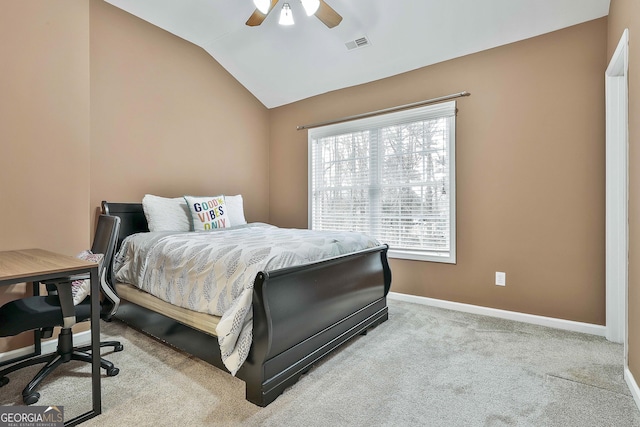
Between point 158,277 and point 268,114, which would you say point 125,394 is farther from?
point 268,114

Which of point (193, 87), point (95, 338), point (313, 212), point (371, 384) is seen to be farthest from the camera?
point (313, 212)

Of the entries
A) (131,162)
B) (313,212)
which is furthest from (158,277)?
(313,212)

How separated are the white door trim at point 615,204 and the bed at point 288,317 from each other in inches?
66.6

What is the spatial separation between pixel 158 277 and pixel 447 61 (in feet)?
10.9

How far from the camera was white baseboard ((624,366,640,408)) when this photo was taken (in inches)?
68.8

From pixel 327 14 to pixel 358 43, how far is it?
3.19 feet

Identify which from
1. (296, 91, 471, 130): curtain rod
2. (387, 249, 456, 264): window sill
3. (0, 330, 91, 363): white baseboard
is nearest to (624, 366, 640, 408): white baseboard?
(387, 249, 456, 264): window sill

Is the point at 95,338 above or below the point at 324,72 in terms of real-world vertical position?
below

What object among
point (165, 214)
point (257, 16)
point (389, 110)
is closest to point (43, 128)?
point (165, 214)

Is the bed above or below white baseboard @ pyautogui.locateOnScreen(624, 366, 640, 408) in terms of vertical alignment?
above

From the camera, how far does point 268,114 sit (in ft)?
15.9

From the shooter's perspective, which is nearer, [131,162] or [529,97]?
[529,97]

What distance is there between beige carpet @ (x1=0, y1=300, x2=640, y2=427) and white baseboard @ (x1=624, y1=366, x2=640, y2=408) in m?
0.03

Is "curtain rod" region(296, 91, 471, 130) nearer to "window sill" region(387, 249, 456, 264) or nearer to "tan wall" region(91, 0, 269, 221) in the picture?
"tan wall" region(91, 0, 269, 221)
